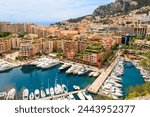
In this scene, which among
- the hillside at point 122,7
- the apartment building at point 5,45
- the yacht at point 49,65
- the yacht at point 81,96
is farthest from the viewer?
the hillside at point 122,7

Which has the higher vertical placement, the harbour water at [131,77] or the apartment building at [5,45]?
the apartment building at [5,45]

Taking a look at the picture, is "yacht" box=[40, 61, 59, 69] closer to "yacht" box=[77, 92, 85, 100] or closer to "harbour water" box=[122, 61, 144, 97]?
"harbour water" box=[122, 61, 144, 97]

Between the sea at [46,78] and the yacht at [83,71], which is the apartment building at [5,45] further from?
the yacht at [83,71]

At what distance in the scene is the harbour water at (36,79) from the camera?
14.6ft

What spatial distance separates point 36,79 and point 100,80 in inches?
51.1

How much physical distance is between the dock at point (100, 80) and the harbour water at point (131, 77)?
32cm

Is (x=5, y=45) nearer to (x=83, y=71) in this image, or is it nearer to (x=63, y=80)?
(x=83, y=71)

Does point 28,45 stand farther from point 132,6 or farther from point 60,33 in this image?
point 132,6

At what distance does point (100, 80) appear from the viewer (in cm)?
462

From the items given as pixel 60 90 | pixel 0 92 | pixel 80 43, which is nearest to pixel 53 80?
pixel 60 90

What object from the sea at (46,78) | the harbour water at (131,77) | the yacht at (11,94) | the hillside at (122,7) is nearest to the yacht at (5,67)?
the sea at (46,78)

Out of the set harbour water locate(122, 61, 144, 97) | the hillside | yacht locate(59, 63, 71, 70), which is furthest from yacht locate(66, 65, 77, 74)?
the hillside

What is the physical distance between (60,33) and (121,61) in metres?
3.57

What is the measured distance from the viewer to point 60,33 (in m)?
9.21
